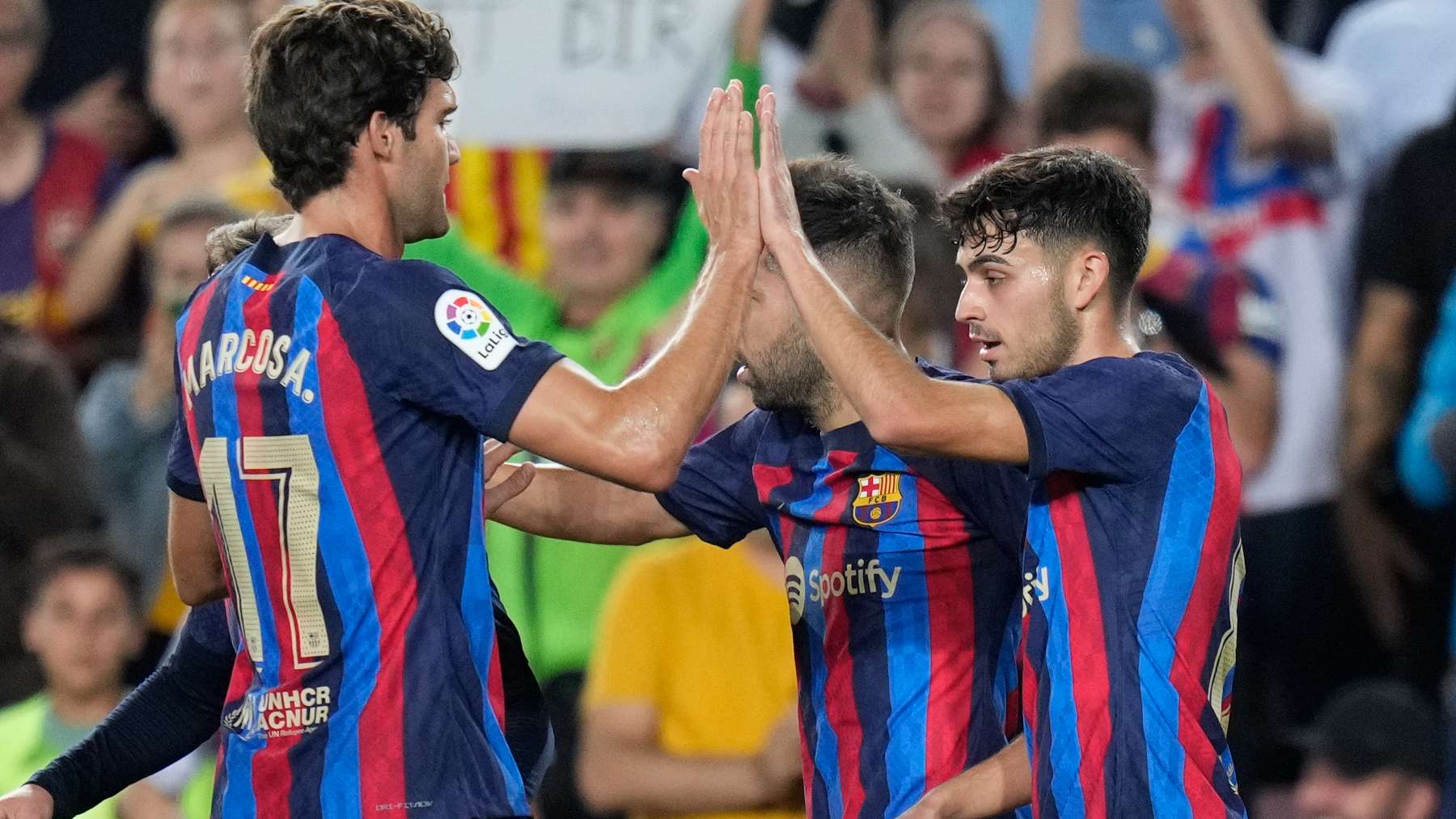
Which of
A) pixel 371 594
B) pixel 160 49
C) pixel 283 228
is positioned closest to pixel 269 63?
pixel 283 228

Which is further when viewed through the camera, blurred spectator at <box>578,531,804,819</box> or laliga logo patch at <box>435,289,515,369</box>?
blurred spectator at <box>578,531,804,819</box>

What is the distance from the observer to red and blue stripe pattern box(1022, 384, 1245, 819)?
325cm

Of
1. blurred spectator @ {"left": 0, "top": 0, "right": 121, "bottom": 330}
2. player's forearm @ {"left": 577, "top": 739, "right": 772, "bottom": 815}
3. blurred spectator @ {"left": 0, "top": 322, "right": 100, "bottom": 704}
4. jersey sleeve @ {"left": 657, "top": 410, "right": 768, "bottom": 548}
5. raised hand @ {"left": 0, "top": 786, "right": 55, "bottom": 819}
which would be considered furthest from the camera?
blurred spectator @ {"left": 0, "top": 0, "right": 121, "bottom": 330}

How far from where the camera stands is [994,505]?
142 inches

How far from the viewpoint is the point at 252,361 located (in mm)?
3111

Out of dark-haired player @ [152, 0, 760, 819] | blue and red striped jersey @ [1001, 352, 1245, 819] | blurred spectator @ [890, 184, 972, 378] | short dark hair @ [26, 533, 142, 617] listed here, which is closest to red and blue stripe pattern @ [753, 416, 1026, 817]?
blue and red striped jersey @ [1001, 352, 1245, 819]

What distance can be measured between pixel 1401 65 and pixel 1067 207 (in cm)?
402

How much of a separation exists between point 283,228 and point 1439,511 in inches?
165

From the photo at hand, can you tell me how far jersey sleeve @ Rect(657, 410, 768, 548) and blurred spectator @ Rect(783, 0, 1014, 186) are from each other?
2908 millimetres

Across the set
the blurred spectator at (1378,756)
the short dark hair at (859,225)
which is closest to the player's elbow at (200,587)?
the short dark hair at (859,225)

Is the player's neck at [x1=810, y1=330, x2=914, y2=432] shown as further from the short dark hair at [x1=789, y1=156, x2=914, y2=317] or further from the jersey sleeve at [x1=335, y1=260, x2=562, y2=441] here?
the jersey sleeve at [x1=335, y1=260, x2=562, y2=441]

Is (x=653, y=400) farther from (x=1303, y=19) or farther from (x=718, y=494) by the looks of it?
(x=1303, y=19)

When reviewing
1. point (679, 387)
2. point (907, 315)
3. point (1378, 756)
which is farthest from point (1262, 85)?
point (679, 387)

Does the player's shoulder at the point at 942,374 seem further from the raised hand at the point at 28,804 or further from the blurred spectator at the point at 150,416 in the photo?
the blurred spectator at the point at 150,416
